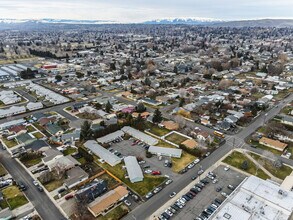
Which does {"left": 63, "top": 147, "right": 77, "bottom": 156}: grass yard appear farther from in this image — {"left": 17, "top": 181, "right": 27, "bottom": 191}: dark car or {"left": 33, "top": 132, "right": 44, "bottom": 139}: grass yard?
{"left": 17, "top": 181, "right": 27, "bottom": 191}: dark car

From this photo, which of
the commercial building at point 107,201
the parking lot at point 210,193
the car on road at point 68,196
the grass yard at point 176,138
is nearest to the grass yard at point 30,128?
the car on road at point 68,196

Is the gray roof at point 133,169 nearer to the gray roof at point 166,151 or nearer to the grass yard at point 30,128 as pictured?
the gray roof at point 166,151

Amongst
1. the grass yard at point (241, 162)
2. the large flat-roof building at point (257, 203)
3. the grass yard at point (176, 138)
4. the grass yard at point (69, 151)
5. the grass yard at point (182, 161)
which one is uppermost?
the large flat-roof building at point (257, 203)

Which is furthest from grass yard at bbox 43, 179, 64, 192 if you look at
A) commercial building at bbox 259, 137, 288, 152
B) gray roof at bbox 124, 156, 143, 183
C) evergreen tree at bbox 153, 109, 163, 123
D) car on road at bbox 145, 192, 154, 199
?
commercial building at bbox 259, 137, 288, 152

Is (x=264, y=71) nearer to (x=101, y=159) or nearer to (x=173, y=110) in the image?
(x=173, y=110)

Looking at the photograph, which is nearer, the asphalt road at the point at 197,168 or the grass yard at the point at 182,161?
the asphalt road at the point at 197,168

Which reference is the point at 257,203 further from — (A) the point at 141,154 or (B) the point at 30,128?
(B) the point at 30,128
